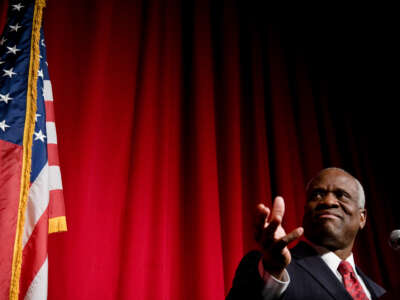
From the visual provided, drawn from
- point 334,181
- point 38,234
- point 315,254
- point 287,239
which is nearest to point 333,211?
point 334,181

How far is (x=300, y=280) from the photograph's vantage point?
143 centimetres

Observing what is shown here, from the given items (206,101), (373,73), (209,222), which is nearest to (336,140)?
(373,73)

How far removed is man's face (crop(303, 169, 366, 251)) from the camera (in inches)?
68.9

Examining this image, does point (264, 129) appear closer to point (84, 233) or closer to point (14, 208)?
point (84, 233)

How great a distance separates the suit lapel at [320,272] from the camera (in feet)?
4.61

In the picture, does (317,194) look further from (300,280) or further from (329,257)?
(300,280)

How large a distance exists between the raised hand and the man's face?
638 mm

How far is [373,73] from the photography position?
380 centimetres

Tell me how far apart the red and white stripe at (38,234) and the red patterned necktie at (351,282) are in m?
1.12

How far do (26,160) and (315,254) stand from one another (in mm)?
1189

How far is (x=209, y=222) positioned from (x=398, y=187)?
2.11 m

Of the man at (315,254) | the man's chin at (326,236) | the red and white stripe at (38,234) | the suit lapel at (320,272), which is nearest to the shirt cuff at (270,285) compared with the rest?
the man at (315,254)

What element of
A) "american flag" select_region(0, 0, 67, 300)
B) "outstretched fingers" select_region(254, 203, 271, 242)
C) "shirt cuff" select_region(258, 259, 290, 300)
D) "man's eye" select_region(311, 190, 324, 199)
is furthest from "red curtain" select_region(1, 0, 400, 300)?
"outstretched fingers" select_region(254, 203, 271, 242)

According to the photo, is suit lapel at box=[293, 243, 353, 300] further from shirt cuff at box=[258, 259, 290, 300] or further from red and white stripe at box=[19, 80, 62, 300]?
red and white stripe at box=[19, 80, 62, 300]
